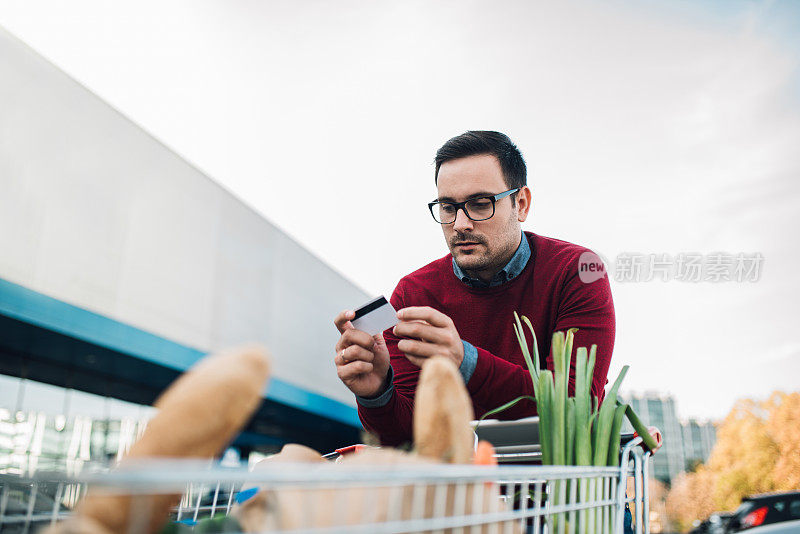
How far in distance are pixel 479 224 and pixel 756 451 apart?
33188 millimetres

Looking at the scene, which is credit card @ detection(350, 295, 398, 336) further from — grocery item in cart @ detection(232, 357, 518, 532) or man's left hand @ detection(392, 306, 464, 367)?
grocery item in cart @ detection(232, 357, 518, 532)

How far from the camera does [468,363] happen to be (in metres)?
1.60

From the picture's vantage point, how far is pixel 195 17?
316 inches

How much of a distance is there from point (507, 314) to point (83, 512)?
179cm

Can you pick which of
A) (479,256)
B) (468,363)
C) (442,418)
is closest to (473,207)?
(479,256)

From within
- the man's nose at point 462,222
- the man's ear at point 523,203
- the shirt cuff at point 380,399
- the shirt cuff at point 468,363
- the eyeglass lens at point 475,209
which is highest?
the man's ear at point 523,203

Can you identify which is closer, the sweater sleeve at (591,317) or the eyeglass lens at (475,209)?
the sweater sleeve at (591,317)

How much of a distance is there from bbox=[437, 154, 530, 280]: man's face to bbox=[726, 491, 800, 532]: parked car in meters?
8.65

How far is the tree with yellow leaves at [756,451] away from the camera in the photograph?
87.9 ft

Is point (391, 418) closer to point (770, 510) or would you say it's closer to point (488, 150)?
point (488, 150)

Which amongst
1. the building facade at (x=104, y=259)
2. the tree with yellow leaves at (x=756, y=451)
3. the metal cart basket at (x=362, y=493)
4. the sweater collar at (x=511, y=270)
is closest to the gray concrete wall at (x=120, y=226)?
the building facade at (x=104, y=259)

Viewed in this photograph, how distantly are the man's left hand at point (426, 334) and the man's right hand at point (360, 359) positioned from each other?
190 millimetres

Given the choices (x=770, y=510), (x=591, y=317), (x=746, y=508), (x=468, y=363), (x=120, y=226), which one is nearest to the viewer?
(x=468, y=363)

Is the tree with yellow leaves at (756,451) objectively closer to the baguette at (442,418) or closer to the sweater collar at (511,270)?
the sweater collar at (511,270)
